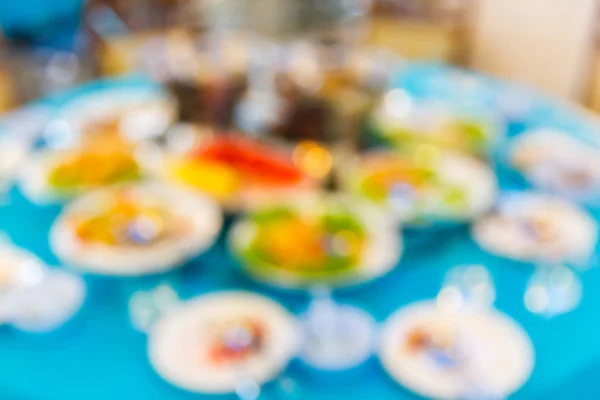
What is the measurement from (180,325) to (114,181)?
0.48 meters

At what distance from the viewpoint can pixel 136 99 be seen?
1.84 m

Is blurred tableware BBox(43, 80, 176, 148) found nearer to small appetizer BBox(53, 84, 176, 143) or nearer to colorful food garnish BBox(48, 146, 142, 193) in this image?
small appetizer BBox(53, 84, 176, 143)

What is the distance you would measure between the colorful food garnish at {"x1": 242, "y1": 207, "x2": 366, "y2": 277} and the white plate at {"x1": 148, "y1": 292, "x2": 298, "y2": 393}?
0.08 meters

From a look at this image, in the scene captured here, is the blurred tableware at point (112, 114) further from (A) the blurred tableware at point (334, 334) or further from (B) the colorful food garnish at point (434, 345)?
(B) the colorful food garnish at point (434, 345)

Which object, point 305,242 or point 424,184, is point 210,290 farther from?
point 424,184

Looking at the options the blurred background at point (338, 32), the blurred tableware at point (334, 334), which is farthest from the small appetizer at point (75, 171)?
the blurred background at point (338, 32)

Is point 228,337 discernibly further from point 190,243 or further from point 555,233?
point 555,233

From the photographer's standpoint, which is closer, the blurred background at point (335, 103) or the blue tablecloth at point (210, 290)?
the blue tablecloth at point (210, 290)

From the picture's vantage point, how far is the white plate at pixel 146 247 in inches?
46.2

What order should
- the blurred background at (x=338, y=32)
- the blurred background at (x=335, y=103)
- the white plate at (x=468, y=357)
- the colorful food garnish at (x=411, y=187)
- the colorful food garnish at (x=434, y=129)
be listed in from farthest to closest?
the blurred background at (x=338, y=32), the colorful food garnish at (x=434, y=129), the colorful food garnish at (x=411, y=187), the blurred background at (x=335, y=103), the white plate at (x=468, y=357)

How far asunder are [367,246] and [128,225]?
0.45 m

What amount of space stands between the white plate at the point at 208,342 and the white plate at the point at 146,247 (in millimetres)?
116

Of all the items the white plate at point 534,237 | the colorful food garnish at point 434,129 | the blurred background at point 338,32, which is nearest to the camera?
the white plate at point 534,237

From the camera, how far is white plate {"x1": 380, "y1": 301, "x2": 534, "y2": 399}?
96 cm
